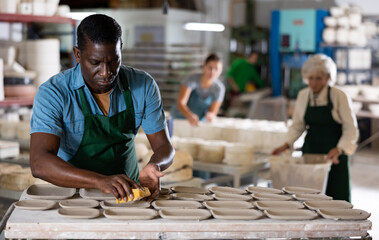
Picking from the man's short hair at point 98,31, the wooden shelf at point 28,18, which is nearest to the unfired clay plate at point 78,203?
the man's short hair at point 98,31

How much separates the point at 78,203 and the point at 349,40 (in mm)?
8089

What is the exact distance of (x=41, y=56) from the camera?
513 cm

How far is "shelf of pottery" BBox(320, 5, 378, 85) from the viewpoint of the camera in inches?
370

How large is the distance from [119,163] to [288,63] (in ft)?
26.8

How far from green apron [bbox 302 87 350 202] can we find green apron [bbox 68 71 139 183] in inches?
78.1

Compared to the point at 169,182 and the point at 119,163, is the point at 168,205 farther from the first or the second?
the point at 169,182

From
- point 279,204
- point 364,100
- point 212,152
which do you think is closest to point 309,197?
point 279,204

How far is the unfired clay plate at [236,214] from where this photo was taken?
2.15 metres

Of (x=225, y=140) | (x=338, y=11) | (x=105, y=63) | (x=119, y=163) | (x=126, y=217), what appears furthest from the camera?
(x=338, y=11)

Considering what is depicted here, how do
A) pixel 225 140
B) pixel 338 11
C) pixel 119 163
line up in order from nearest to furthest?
pixel 119 163 → pixel 225 140 → pixel 338 11

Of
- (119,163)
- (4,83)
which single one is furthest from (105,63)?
(4,83)

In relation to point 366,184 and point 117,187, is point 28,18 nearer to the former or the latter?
point 117,187

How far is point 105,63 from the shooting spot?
2227 millimetres

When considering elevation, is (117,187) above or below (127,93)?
below
